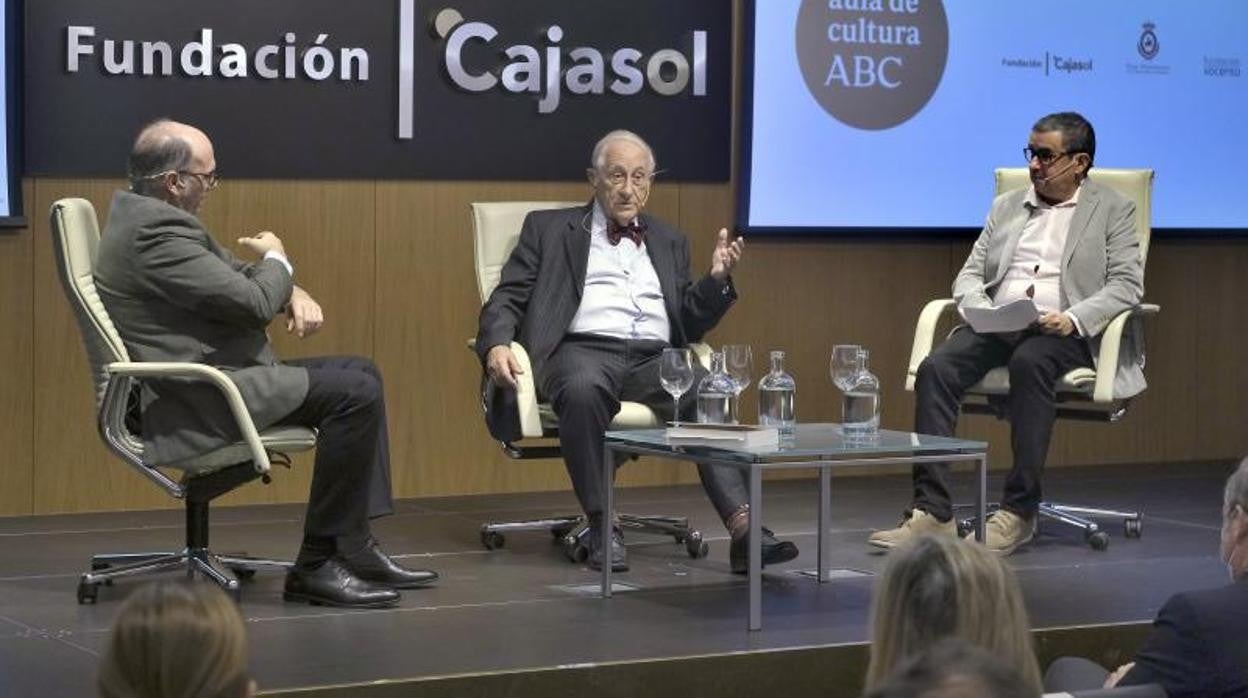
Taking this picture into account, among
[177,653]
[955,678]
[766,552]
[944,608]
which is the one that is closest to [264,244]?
[766,552]

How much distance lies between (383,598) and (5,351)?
1923 millimetres

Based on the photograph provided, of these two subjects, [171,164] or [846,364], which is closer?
[171,164]

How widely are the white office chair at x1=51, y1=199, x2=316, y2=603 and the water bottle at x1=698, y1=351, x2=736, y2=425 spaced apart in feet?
3.35

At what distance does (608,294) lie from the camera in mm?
6211

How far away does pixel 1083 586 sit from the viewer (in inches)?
219

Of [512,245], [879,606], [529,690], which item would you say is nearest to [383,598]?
[529,690]

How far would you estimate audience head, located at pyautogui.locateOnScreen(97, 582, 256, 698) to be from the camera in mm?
2033

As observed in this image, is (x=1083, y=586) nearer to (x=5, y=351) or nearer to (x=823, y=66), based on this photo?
(x=823, y=66)

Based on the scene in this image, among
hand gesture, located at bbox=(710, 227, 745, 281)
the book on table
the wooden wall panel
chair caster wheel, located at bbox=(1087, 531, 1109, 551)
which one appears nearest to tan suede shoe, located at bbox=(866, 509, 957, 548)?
chair caster wheel, located at bbox=(1087, 531, 1109, 551)

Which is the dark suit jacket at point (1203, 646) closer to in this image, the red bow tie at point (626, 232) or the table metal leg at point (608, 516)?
the table metal leg at point (608, 516)

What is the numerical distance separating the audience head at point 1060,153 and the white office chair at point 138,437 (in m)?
2.50

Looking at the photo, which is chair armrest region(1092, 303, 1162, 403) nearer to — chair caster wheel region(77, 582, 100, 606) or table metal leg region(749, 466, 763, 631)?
table metal leg region(749, 466, 763, 631)

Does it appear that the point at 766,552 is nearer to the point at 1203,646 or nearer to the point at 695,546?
the point at 695,546

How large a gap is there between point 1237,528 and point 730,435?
1895 millimetres
